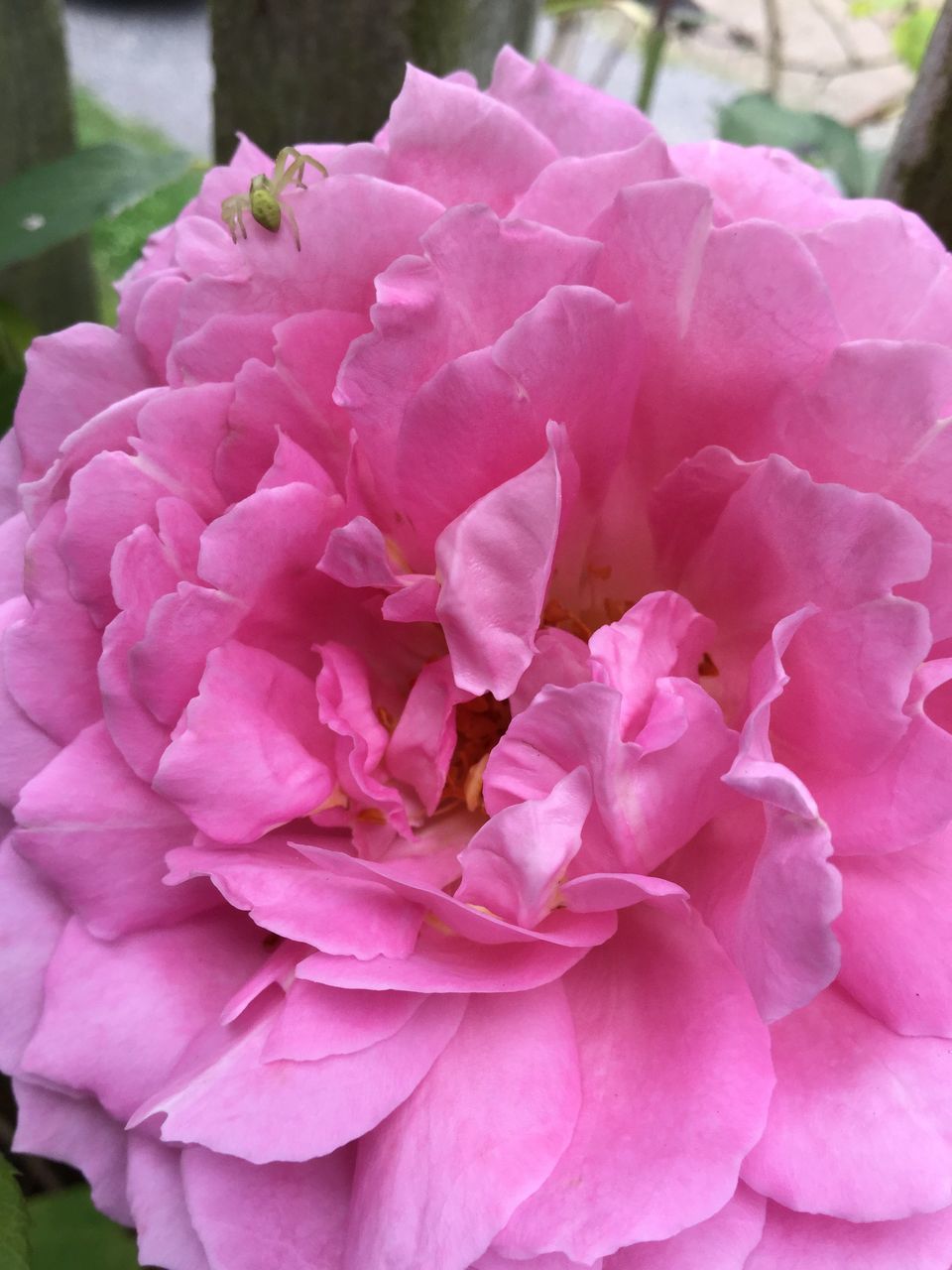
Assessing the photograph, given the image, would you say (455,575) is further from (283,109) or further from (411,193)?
(283,109)

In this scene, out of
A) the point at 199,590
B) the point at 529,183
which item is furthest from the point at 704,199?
the point at 199,590

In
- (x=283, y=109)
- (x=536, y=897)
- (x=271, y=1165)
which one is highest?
(x=283, y=109)

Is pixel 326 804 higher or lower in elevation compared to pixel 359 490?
lower

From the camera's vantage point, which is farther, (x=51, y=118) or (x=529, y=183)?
(x=51, y=118)

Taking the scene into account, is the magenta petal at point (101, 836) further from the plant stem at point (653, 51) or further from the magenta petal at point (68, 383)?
the plant stem at point (653, 51)

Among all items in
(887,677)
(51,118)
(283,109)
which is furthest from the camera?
(51,118)

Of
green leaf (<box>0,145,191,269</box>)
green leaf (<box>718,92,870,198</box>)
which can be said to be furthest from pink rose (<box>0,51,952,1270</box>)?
green leaf (<box>718,92,870,198</box>)

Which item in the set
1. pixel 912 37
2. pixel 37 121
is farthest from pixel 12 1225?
pixel 912 37

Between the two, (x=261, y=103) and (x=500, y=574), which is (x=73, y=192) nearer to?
(x=261, y=103)
